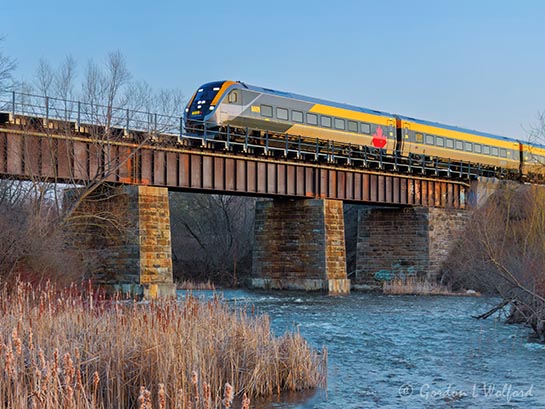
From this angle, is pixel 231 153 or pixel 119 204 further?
pixel 231 153

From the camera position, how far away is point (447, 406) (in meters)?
11.3

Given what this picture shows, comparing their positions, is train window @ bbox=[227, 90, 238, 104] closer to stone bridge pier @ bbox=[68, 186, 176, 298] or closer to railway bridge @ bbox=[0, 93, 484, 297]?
railway bridge @ bbox=[0, 93, 484, 297]

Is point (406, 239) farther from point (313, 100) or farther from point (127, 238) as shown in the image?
point (127, 238)

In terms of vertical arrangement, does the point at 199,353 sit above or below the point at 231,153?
below

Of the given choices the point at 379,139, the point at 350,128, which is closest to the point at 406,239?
the point at 379,139

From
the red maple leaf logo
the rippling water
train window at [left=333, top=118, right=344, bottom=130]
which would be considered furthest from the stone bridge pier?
the red maple leaf logo

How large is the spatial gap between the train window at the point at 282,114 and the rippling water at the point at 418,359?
43.8 ft

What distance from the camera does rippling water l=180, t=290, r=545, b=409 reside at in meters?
11.8

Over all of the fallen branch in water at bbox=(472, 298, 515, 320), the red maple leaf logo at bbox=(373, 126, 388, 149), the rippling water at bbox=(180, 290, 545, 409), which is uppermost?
the red maple leaf logo at bbox=(373, 126, 388, 149)

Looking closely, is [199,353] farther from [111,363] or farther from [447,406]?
[447,406]

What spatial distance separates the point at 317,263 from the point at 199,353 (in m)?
28.9

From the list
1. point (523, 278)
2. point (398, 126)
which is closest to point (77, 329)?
point (523, 278)

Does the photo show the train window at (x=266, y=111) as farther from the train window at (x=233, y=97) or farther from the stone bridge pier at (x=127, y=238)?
the stone bridge pier at (x=127, y=238)

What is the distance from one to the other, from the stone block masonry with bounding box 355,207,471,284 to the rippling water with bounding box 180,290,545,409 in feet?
57.3
